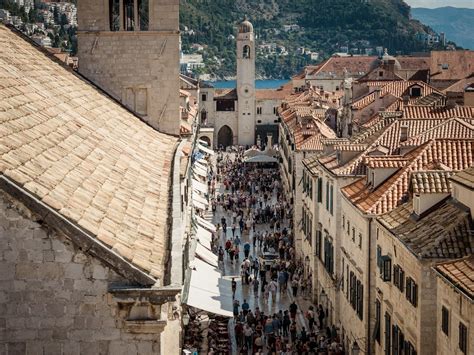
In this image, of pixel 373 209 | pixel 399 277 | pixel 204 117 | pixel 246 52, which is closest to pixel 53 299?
pixel 399 277

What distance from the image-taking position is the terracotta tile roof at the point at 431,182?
997 inches

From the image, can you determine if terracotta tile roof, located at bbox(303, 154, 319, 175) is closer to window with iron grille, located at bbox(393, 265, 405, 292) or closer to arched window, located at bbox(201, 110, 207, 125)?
window with iron grille, located at bbox(393, 265, 405, 292)

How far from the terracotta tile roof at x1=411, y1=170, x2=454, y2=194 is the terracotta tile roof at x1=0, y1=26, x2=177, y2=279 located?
680 cm

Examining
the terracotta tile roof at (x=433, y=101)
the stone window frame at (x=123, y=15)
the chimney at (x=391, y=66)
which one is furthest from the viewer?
the chimney at (x=391, y=66)

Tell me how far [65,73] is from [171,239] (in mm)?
11019

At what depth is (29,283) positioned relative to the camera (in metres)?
10.4

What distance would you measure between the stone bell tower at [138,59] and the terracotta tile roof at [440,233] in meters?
7.29

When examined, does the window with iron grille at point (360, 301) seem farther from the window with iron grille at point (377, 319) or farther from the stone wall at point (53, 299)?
the stone wall at point (53, 299)

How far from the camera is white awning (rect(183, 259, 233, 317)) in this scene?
23.8 m

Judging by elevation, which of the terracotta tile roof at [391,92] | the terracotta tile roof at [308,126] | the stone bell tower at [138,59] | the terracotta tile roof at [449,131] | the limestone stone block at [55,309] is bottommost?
the terracotta tile roof at [308,126]

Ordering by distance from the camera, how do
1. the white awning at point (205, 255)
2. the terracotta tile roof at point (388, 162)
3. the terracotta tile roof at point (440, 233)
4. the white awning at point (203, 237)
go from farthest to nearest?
the white awning at point (203, 237) < the terracotta tile roof at point (388, 162) < the white awning at point (205, 255) < the terracotta tile roof at point (440, 233)

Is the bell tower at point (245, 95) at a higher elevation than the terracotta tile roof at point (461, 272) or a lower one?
lower

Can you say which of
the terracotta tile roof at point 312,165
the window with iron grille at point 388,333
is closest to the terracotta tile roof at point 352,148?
the terracotta tile roof at point 312,165

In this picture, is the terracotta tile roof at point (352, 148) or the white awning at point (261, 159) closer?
the terracotta tile roof at point (352, 148)
